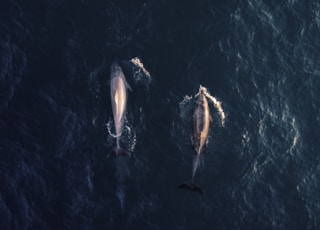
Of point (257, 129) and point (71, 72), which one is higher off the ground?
point (71, 72)

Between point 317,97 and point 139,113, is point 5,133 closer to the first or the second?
point 139,113

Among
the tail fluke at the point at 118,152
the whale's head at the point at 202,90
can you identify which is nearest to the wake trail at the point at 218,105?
the whale's head at the point at 202,90

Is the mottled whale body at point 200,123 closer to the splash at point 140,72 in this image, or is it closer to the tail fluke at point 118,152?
the splash at point 140,72

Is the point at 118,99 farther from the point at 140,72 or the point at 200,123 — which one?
the point at 200,123

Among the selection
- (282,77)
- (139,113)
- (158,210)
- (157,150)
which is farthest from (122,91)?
(282,77)

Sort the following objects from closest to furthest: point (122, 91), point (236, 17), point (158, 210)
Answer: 1. point (158, 210)
2. point (122, 91)
3. point (236, 17)

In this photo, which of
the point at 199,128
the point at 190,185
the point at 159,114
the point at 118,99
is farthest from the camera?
the point at 159,114

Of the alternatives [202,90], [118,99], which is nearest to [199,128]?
[202,90]
